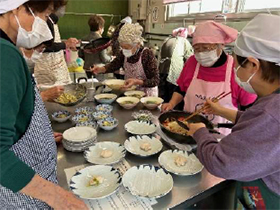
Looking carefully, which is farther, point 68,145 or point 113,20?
point 113,20

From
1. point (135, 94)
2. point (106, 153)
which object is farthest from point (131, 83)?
point (106, 153)

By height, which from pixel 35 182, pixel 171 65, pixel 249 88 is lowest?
pixel 171 65

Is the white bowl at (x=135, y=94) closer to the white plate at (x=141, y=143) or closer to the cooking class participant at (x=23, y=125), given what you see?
Result: the white plate at (x=141, y=143)

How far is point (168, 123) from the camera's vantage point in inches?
53.4

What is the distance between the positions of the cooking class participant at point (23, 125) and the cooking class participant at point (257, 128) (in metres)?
0.59

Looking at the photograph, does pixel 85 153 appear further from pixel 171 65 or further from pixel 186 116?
pixel 171 65

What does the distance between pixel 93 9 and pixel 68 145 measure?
5187 millimetres

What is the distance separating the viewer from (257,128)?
0.72 meters

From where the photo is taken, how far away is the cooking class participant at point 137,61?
2.07 meters

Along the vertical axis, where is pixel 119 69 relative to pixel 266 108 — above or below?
below

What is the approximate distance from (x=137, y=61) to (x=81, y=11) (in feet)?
13.3

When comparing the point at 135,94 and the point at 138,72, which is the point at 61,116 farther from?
the point at 138,72

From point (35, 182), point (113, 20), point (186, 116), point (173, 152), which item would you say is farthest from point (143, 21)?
point (35, 182)

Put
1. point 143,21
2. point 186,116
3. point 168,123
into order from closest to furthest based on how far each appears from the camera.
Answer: point 168,123 → point 186,116 → point 143,21
